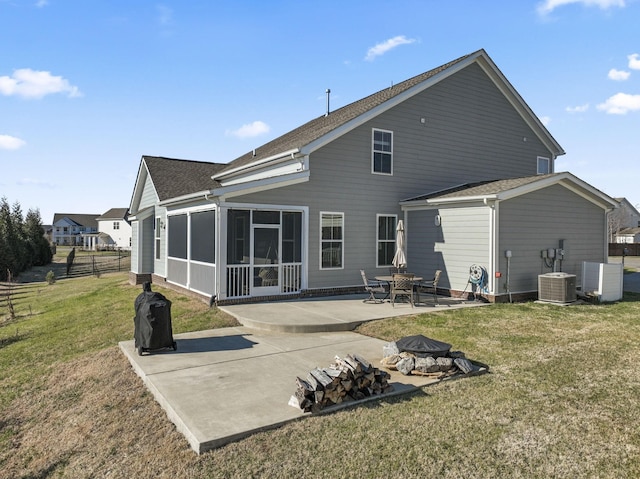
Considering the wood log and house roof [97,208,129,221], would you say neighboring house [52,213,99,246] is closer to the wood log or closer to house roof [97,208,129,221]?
house roof [97,208,129,221]

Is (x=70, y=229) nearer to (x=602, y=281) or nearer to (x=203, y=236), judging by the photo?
(x=203, y=236)

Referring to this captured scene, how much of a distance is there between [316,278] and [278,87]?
6907mm

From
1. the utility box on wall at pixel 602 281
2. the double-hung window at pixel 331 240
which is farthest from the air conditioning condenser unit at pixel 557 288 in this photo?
the double-hung window at pixel 331 240

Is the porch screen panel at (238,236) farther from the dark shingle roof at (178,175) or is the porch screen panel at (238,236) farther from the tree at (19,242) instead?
the tree at (19,242)

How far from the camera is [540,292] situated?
1201cm

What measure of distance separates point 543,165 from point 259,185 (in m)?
13.3

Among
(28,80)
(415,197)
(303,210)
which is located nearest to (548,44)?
(415,197)

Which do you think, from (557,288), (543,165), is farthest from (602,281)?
(543,165)

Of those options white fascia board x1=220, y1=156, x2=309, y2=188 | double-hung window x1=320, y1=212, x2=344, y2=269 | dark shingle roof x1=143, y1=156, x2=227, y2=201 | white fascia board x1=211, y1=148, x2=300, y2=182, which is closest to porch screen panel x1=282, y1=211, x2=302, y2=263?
double-hung window x1=320, y1=212, x2=344, y2=269

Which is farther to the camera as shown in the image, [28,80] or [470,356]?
[28,80]

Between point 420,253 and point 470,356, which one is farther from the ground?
point 420,253

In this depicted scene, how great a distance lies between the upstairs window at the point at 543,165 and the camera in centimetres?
1772

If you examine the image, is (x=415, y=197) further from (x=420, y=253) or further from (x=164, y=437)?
(x=164, y=437)

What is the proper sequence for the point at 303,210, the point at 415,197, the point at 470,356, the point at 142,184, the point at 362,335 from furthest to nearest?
1. the point at 142,184
2. the point at 415,197
3. the point at 303,210
4. the point at 362,335
5. the point at 470,356
